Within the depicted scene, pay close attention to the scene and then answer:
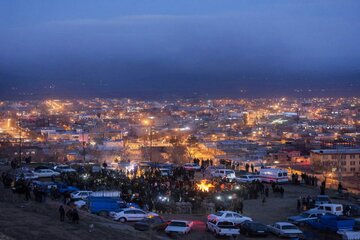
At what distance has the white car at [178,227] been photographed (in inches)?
471

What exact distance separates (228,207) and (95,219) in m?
3.73

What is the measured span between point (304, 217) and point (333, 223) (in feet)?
3.78

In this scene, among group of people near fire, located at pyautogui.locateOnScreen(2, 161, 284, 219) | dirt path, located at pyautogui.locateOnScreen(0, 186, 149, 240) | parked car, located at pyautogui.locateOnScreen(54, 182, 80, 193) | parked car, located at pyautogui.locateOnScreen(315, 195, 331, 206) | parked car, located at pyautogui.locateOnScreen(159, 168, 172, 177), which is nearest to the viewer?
dirt path, located at pyautogui.locateOnScreen(0, 186, 149, 240)

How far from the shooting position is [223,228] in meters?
11.9

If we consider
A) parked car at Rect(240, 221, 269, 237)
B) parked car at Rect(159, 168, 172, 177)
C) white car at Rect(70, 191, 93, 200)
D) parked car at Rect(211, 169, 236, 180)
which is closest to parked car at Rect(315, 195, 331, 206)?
parked car at Rect(240, 221, 269, 237)

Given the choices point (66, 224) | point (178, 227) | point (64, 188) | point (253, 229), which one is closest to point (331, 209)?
point (253, 229)

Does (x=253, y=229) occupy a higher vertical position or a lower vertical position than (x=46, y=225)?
lower

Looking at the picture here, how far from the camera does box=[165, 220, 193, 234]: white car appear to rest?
39.3 ft

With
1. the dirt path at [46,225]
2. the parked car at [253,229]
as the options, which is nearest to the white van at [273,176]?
the parked car at [253,229]

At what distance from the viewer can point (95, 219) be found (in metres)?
12.4

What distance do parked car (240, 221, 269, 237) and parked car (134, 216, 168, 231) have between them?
1627 millimetres

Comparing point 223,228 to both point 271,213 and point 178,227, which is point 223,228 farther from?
point 271,213

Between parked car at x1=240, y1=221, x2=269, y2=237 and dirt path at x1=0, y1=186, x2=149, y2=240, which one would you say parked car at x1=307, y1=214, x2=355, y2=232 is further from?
dirt path at x1=0, y1=186, x2=149, y2=240

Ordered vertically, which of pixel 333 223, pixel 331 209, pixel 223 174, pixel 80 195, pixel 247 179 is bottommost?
pixel 333 223
